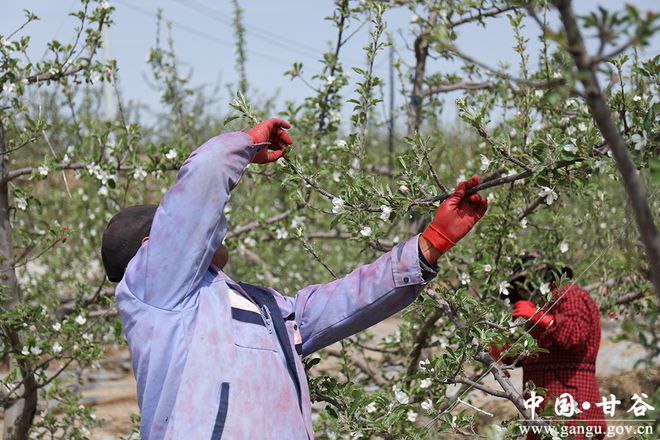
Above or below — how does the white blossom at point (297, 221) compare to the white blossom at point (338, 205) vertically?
above

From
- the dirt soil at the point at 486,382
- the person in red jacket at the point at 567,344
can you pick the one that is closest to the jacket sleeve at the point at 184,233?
the person in red jacket at the point at 567,344

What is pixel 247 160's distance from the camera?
2.10 metres

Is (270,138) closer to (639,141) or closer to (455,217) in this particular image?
(455,217)

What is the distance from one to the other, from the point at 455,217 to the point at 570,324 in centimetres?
146

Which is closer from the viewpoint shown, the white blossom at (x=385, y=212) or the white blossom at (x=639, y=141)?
the white blossom at (x=639, y=141)

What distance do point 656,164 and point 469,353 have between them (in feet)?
4.35

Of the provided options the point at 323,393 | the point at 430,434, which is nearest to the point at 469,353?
the point at 430,434

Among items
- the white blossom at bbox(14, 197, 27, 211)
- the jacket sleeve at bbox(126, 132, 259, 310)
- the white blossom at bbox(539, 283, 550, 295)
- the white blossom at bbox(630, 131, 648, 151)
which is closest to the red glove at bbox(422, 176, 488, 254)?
the white blossom at bbox(630, 131, 648, 151)

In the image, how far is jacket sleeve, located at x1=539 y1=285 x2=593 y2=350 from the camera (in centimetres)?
334

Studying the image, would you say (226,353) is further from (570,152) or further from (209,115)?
(209,115)

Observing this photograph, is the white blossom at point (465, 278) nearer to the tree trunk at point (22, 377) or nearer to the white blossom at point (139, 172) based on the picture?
the white blossom at point (139, 172)

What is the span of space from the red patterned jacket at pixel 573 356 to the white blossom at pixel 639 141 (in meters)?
1.35

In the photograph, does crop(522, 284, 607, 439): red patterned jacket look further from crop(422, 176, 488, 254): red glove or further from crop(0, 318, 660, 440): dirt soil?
crop(422, 176, 488, 254): red glove

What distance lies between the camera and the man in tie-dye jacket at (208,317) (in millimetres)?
1941
